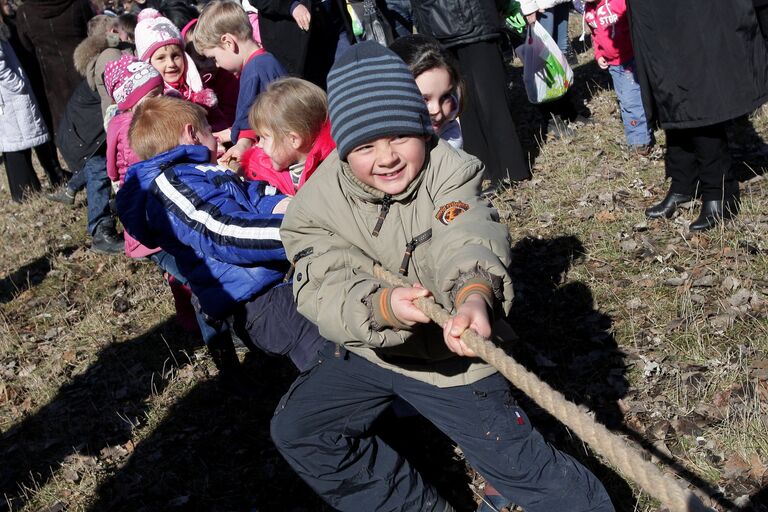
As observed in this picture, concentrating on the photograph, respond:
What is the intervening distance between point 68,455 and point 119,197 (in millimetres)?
1639

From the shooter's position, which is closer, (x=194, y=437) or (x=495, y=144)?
(x=194, y=437)

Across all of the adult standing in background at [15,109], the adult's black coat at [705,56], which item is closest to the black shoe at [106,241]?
the adult standing in background at [15,109]

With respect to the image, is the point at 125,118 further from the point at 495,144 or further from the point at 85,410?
the point at 495,144

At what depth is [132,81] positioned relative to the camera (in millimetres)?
5918

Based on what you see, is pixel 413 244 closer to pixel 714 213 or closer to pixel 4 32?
pixel 714 213

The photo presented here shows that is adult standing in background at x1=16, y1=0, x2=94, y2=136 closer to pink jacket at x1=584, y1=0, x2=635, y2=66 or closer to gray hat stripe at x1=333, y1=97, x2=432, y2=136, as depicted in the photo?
pink jacket at x1=584, y1=0, x2=635, y2=66

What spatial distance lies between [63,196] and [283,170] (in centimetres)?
658

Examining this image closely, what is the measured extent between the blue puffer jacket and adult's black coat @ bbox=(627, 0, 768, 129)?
2606 mm

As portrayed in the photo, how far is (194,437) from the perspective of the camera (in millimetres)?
4934

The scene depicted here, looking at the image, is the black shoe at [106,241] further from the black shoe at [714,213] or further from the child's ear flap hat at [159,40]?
the black shoe at [714,213]

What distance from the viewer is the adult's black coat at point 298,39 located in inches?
293

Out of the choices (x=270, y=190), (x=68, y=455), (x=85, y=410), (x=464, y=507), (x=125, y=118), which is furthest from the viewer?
(x=125, y=118)

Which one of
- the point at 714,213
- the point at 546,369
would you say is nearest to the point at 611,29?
the point at 714,213

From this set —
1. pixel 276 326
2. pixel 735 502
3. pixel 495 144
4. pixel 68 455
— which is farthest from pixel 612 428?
pixel 495 144
